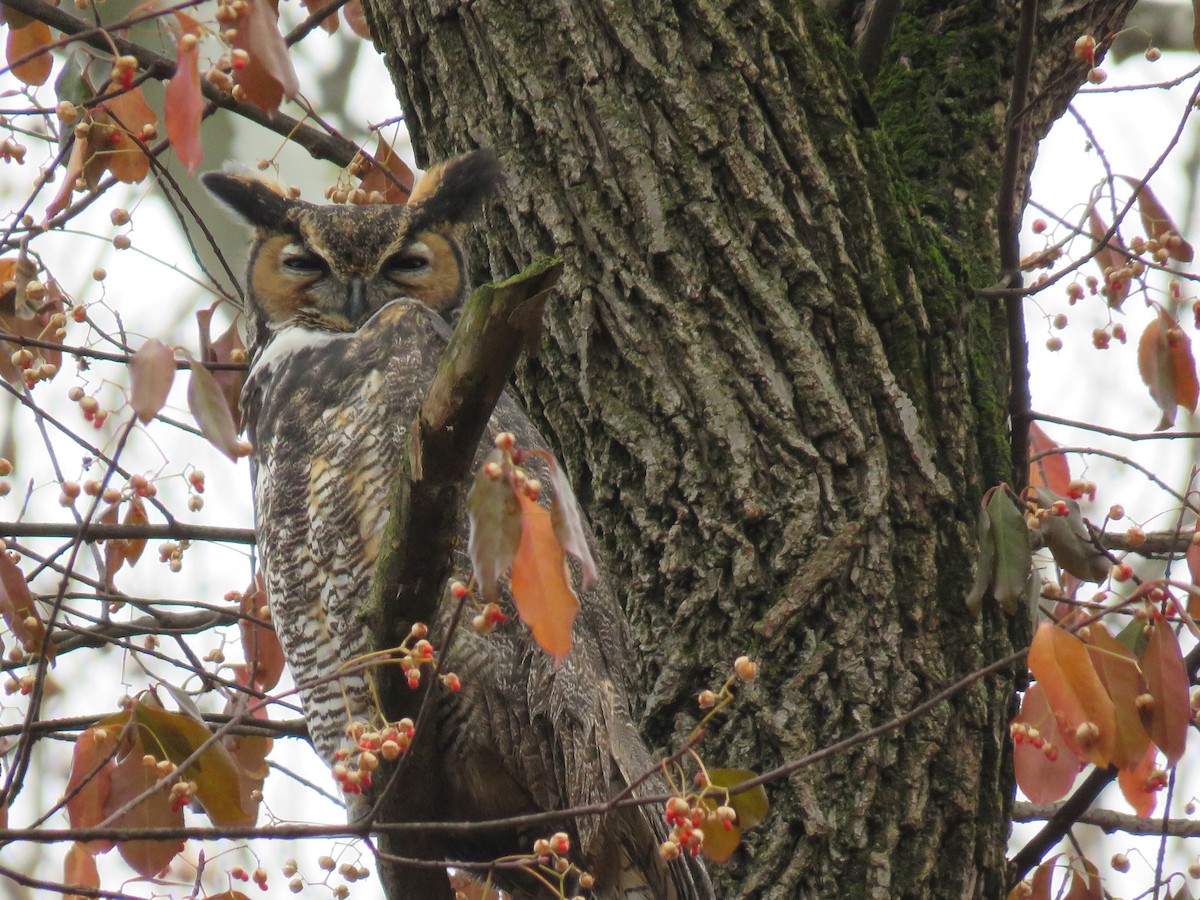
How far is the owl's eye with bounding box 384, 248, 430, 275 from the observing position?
2.68 meters

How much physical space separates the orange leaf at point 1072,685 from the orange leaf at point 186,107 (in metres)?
1.10

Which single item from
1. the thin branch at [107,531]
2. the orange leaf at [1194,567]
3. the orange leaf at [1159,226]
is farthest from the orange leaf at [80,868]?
the orange leaf at [1159,226]

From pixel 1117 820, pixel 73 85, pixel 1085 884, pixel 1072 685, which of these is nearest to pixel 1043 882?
pixel 1085 884

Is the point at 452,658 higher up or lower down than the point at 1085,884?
higher up

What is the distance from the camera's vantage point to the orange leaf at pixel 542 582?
122 centimetres

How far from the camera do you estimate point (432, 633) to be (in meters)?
1.91

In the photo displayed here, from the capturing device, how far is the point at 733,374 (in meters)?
2.17

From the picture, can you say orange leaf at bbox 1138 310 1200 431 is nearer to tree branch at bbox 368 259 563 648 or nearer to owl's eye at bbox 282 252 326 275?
tree branch at bbox 368 259 563 648

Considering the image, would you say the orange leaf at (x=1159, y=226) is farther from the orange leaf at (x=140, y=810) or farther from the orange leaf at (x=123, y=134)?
the orange leaf at (x=140, y=810)

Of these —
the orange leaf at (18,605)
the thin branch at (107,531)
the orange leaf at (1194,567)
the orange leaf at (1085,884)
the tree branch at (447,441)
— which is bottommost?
the orange leaf at (1085,884)

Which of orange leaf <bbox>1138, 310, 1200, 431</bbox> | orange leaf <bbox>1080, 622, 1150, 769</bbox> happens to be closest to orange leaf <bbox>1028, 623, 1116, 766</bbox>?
orange leaf <bbox>1080, 622, 1150, 769</bbox>

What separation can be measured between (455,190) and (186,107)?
A: 3.53 feet

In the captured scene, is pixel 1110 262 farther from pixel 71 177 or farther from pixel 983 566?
pixel 71 177

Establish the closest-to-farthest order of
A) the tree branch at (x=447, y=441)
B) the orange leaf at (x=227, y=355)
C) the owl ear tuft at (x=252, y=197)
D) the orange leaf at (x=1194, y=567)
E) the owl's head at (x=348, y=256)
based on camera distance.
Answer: the tree branch at (x=447, y=441), the orange leaf at (x=1194, y=567), the orange leaf at (x=227, y=355), the owl's head at (x=348, y=256), the owl ear tuft at (x=252, y=197)
